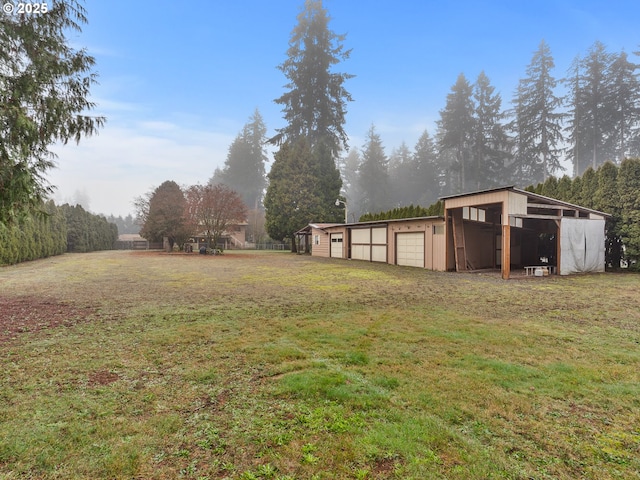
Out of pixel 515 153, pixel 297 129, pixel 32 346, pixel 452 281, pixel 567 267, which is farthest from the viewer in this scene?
pixel 515 153

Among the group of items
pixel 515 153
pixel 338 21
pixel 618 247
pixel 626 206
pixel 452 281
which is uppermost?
pixel 338 21

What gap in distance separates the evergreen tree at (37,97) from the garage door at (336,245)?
1764 centimetres

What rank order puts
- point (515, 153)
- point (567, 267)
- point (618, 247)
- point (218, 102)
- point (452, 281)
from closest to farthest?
point (452, 281) < point (567, 267) < point (618, 247) < point (218, 102) < point (515, 153)

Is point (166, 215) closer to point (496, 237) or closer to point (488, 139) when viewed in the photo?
point (496, 237)

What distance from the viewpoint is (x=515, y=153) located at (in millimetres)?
41219

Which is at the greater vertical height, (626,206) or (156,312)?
(626,206)

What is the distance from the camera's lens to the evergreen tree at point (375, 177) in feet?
170

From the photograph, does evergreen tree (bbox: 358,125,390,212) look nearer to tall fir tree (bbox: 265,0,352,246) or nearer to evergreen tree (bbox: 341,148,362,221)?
evergreen tree (bbox: 341,148,362,221)

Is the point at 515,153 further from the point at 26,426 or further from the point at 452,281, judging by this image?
the point at 26,426

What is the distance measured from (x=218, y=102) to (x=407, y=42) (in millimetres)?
16176

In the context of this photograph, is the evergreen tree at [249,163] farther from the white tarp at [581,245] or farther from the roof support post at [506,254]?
the white tarp at [581,245]

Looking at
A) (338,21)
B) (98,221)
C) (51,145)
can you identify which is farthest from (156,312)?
(338,21)

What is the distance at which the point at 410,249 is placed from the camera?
17516 mm

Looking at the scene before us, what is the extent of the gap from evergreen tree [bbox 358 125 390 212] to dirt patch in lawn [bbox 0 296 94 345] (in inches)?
1863
